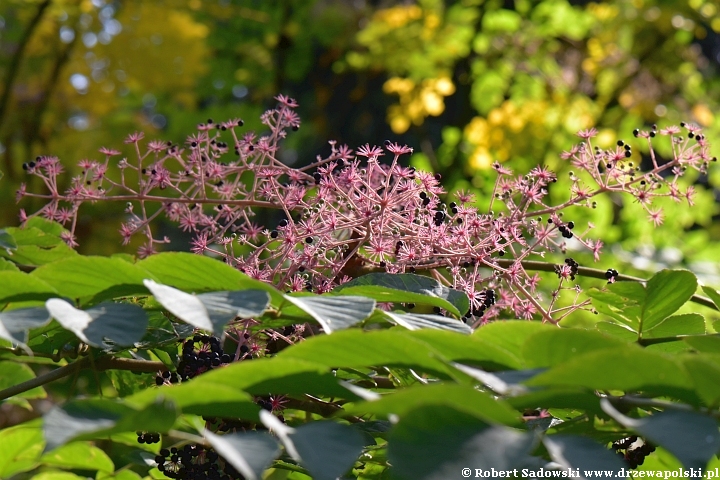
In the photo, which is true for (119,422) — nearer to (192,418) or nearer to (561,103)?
(192,418)

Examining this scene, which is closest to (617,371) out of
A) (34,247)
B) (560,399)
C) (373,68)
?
(560,399)

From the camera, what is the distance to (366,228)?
0.88 metres

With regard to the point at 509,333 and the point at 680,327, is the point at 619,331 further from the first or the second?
the point at 509,333

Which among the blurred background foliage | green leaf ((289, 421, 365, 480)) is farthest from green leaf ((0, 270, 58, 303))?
the blurred background foliage

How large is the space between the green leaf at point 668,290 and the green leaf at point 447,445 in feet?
1.31

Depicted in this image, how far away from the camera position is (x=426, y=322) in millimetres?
652

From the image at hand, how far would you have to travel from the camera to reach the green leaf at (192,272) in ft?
2.11

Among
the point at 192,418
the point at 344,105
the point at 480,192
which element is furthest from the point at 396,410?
the point at 344,105

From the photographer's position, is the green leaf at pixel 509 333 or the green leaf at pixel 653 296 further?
the green leaf at pixel 653 296

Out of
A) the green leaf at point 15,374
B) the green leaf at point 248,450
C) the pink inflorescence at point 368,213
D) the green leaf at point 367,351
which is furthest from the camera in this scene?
the green leaf at point 15,374

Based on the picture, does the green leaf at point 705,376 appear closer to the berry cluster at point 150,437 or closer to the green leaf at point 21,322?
the green leaf at point 21,322

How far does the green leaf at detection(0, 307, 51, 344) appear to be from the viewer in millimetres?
537

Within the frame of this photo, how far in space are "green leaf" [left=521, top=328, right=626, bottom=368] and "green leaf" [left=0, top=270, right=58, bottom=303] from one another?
14.5 inches

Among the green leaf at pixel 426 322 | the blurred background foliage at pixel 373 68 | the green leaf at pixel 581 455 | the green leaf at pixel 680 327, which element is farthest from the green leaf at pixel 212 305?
the blurred background foliage at pixel 373 68
